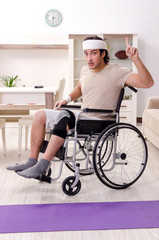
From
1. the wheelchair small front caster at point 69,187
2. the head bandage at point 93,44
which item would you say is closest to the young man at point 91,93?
the head bandage at point 93,44

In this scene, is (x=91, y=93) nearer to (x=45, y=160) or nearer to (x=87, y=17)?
(x=45, y=160)

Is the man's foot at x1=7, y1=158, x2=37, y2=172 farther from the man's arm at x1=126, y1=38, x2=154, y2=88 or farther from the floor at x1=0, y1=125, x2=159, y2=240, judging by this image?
the man's arm at x1=126, y1=38, x2=154, y2=88

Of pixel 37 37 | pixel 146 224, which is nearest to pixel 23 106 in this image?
pixel 146 224

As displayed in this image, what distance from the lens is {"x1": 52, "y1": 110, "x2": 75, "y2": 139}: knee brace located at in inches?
102

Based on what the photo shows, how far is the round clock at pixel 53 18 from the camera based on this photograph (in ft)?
20.2

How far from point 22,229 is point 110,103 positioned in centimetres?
118

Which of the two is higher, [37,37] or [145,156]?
[37,37]

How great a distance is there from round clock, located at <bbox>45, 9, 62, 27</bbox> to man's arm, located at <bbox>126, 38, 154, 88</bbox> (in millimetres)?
3778

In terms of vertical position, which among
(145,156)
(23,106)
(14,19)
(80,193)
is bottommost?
(80,193)

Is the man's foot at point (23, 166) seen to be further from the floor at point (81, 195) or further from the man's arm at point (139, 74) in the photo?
the man's arm at point (139, 74)

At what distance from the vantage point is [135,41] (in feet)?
19.4

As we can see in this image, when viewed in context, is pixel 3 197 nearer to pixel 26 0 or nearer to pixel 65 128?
pixel 65 128

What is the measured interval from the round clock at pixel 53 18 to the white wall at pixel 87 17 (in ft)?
0.22

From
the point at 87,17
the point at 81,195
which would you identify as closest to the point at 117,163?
the point at 81,195
